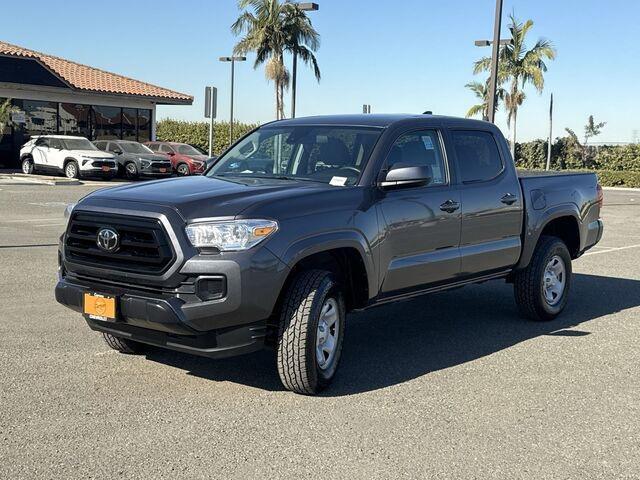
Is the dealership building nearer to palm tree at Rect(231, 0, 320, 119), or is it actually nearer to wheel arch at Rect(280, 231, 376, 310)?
palm tree at Rect(231, 0, 320, 119)

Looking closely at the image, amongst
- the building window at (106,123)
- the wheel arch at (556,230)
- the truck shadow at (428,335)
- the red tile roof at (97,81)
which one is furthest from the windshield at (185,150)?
the wheel arch at (556,230)

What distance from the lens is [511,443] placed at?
434cm

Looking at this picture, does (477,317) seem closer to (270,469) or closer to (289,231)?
(289,231)

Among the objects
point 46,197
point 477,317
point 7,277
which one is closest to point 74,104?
point 46,197

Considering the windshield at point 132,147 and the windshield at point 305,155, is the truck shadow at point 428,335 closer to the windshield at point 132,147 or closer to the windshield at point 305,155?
the windshield at point 305,155

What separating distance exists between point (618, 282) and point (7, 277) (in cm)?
738

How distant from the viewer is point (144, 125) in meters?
37.9

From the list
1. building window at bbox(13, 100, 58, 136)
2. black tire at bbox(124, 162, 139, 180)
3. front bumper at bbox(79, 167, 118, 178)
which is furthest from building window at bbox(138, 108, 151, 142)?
front bumper at bbox(79, 167, 118, 178)

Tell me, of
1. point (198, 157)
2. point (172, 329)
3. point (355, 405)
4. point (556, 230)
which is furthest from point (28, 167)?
point (355, 405)

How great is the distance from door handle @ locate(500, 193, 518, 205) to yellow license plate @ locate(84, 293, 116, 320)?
3.57 metres

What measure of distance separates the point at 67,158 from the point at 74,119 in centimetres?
725

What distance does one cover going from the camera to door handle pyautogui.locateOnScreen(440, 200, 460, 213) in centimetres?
611

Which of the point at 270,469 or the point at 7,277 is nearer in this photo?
the point at 270,469

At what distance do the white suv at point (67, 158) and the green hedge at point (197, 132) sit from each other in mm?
15525
